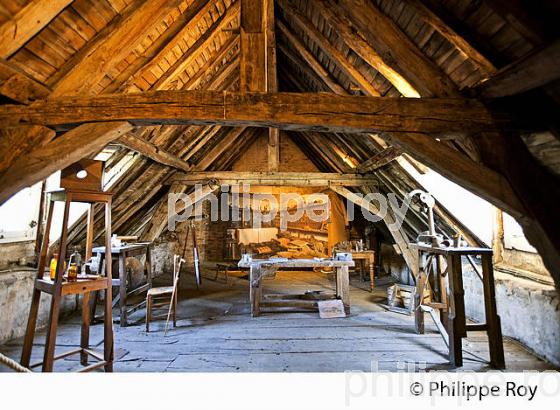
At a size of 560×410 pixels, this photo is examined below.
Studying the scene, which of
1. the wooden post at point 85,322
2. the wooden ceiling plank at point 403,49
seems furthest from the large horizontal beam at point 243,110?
the wooden post at point 85,322

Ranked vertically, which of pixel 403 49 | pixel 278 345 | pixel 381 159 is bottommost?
pixel 278 345

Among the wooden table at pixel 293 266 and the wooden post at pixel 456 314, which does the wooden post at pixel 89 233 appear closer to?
the wooden table at pixel 293 266

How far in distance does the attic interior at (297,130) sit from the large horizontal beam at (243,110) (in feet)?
0.04

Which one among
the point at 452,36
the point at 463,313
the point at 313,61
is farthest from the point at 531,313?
the point at 313,61

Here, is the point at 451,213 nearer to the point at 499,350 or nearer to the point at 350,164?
the point at 499,350

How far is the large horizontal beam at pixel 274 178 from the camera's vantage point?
5617mm

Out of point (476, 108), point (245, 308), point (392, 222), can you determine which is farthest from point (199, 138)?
point (476, 108)

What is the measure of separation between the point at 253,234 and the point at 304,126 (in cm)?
689

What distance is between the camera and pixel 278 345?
3.10m

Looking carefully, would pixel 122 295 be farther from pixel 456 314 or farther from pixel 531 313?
pixel 531 313

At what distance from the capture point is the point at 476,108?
88.0 inches

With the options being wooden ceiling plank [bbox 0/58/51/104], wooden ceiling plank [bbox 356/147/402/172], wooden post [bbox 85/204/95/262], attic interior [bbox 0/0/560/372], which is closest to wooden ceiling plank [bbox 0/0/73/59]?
attic interior [bbox 0/0/560/372]

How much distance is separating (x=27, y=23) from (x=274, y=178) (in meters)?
4.32

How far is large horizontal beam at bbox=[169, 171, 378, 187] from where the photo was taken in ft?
18.4
